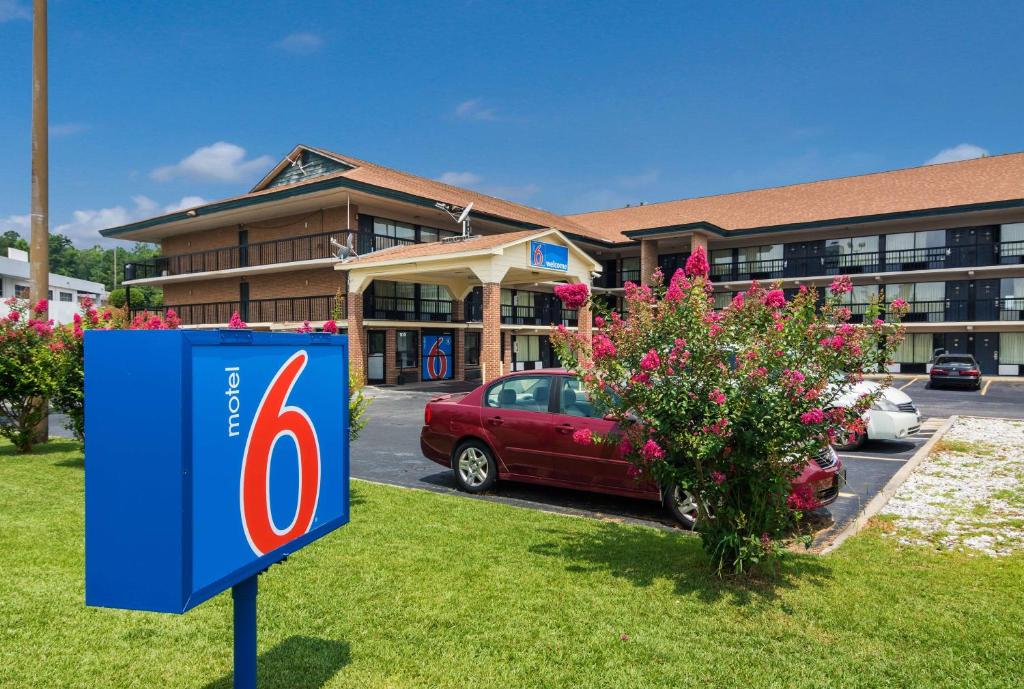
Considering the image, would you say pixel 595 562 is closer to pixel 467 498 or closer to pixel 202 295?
pixel 467 498

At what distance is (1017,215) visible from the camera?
112 ft

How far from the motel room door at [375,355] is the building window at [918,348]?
96.0ft

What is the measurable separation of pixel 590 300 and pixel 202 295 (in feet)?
118

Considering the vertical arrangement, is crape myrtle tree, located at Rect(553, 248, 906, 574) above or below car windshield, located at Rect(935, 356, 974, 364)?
above

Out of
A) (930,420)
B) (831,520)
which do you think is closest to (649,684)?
(831,520)

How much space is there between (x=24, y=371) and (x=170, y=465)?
35.2 feet

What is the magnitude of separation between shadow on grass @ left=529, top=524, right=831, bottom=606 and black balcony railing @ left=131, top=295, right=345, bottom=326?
2245cm

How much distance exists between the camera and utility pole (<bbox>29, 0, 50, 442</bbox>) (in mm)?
11789

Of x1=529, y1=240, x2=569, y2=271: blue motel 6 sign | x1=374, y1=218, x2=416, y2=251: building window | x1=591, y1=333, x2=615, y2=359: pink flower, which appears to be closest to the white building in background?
x1=374, y1=218, x2=416, y2=251: building window

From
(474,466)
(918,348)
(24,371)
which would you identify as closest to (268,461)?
(474,466)

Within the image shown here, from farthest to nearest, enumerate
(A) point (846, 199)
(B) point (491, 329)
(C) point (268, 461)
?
(A) point (846, 199) < (B) point (491, 329) < (C) point (268, 461)

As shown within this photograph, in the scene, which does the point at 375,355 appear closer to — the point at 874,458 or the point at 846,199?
the point at 874,458

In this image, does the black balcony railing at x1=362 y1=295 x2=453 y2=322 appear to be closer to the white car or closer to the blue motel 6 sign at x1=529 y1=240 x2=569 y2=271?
the blue motel 6 sign at x1=529 y1=240 x2=569 y2=271

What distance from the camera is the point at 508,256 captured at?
22.8 meters
